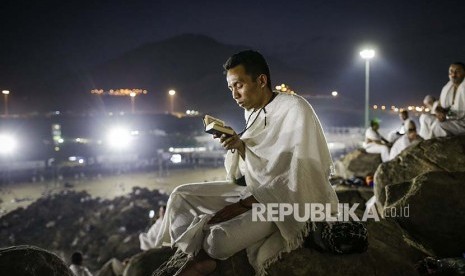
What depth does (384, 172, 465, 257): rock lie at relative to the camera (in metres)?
4.71

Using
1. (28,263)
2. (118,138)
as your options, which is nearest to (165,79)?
(118,138)

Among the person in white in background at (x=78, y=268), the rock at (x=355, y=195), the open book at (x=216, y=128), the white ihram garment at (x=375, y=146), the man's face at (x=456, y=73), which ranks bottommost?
the person in white in background at (x=78, y=268)

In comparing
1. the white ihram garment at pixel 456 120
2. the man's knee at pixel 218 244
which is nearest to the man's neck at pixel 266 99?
the man's knee at pixel 218 244

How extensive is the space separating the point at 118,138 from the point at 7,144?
32.6ft

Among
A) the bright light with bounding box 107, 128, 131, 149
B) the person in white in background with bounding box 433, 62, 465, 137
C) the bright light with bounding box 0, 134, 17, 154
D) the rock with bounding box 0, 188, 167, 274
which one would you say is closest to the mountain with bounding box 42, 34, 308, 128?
the person in white in background with bounding box 433, 62, 465, 137

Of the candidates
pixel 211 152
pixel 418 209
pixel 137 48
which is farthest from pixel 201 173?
pixel 137 48

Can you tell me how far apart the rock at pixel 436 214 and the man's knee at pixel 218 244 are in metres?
2.84

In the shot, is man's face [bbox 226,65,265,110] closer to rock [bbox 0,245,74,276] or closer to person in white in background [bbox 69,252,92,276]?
rock [bbox 0,245,74,276]

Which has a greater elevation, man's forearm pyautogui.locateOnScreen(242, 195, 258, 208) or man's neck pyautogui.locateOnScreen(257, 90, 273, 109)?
man's neck pyautogui.locateOnScreen(257, 90, 273, 109)

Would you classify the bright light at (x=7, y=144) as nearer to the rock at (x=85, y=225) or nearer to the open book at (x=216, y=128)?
the rock at (x=85, y=225)

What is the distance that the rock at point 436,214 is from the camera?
471 cm

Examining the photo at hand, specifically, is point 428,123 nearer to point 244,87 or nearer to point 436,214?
point 436,214

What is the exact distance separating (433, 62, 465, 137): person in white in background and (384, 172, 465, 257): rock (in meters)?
2.91

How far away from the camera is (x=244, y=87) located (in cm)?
337
